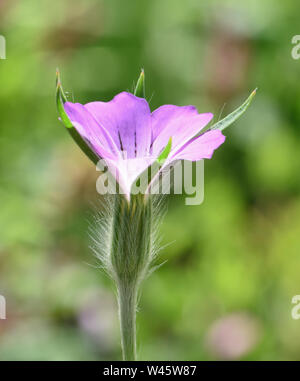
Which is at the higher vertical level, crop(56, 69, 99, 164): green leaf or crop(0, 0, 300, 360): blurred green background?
crop(0, 0, 300, 360): blurred green background

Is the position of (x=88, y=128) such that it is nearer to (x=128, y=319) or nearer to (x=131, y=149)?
(x=131, y=149)

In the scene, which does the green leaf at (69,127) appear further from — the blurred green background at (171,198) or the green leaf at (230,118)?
the blurred green background at (171,198)

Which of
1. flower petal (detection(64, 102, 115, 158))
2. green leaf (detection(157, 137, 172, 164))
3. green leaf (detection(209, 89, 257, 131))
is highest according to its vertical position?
green leaf (detection(209, 89, 257, 131))

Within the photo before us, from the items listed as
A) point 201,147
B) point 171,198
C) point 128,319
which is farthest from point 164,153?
point 171,198

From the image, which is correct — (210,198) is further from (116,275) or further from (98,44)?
(116,275)

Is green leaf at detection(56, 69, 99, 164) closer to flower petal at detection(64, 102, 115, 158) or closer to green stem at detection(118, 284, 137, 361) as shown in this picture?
flower petal at detection(64, 102, 115, 158)

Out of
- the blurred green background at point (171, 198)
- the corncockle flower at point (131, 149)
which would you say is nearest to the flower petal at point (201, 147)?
the corncockle flower at point (131, 149)

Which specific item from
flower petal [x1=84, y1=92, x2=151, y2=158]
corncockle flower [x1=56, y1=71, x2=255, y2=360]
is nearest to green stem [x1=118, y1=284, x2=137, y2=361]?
corncockle flower [x1=56, y1=71, x2=255, y2=360]
